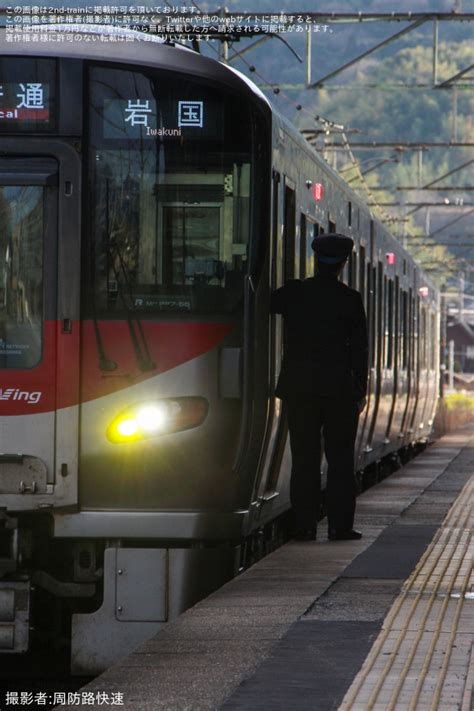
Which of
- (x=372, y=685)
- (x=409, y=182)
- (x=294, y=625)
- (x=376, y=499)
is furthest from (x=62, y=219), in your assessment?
(x=409, y=182)

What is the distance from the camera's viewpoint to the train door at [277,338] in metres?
8.44

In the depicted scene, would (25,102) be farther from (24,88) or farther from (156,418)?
(156,418)

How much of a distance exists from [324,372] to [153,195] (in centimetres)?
174

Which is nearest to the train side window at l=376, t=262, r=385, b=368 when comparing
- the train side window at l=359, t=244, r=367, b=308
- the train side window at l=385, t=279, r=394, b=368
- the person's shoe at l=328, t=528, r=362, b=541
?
the train side window at l=385, t=279, r=394, b=368

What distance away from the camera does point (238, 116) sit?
779 cm

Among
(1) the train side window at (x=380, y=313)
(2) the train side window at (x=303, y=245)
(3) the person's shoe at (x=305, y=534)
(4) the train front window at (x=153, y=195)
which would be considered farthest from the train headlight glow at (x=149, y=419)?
(1) the train side window at (x=380, y=313)

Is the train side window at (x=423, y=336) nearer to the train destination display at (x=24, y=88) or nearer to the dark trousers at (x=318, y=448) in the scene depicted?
the dark trousers at (x=318, y=448)

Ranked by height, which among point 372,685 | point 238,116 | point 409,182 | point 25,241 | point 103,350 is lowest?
point 372,685

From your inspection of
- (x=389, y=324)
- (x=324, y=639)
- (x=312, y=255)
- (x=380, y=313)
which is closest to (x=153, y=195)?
(x=324, y=639)

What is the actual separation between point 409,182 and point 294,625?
437 feet

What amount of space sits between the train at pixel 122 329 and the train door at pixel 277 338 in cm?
49

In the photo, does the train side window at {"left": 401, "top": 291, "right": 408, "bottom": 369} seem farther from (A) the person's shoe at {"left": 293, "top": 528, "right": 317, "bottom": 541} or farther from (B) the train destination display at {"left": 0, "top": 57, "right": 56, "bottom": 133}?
(B) the train destination display at {"left": 0, "top": 57, "right": 56, "bottom": 133}

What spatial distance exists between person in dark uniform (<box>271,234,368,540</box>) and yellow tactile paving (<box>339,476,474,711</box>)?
35.9 inches

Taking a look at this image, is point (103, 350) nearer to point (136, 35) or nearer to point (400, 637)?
point (136, 35)
